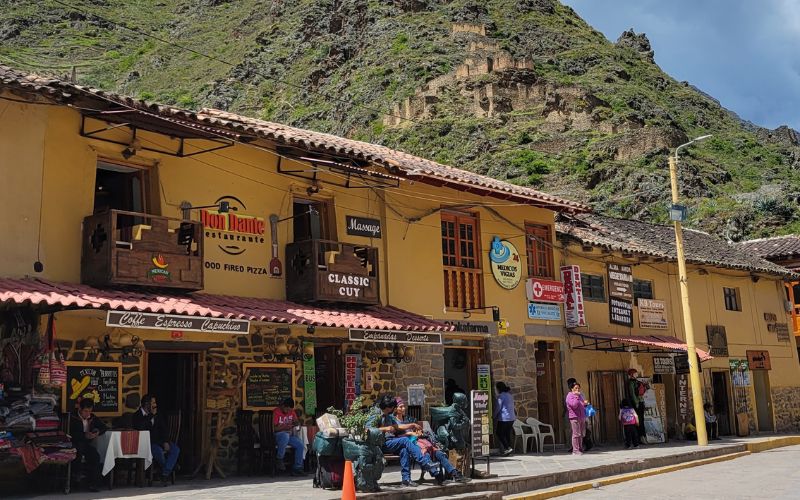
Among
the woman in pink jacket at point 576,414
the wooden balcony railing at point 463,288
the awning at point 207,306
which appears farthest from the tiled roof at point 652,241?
the awning at point 207,306

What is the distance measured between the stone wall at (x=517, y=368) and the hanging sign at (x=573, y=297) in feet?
4.45

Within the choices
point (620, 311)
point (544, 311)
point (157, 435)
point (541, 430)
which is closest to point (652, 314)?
point (620, 311)

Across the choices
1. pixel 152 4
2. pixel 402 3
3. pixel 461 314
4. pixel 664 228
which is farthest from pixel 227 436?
pixel 152 4

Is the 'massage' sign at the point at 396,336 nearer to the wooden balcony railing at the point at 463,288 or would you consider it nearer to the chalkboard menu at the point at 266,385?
the chalkboard menu at the point at 266,385

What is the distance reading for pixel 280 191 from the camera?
15336 millimetres

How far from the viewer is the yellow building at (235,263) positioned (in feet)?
39.2

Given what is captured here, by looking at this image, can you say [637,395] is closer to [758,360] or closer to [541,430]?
[541,430]

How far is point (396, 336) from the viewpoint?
14.6 metres

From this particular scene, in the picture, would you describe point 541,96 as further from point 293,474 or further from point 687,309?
point 293,474

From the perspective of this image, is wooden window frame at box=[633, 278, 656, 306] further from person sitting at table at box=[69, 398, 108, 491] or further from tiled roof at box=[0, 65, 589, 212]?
person sitting at table at box=[69, 398, 108, 491]

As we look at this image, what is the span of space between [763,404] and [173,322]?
21.1 m

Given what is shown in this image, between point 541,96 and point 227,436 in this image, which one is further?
point 541,96

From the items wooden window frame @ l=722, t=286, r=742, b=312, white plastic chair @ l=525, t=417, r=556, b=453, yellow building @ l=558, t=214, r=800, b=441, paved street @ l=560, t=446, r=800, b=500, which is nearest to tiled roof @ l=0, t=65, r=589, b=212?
yellow building @ l=558, t=214, r=800, b=441

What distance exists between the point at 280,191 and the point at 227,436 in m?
4.30
